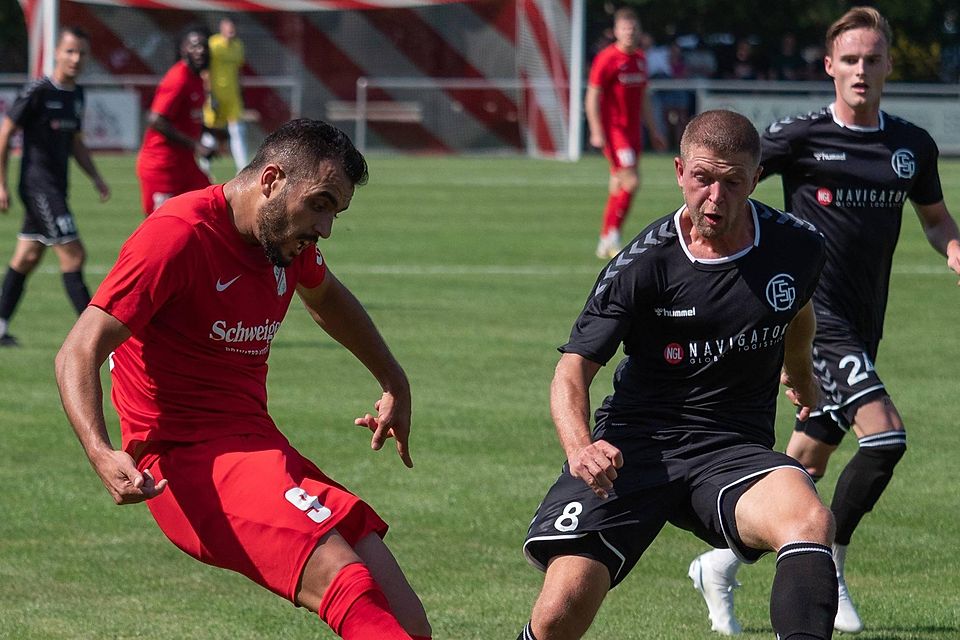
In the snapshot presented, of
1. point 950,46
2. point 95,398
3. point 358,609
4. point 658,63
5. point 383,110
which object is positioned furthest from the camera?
point 950,46

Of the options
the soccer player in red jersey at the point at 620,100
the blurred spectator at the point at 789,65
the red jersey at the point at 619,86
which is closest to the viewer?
the soccer player in red jersey at the point at 620,100

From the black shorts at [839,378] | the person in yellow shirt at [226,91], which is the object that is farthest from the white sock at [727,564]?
the person in yellow shirt at [226,91]

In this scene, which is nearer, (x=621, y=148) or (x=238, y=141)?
(x=621, y=148)

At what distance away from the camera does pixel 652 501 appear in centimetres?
516

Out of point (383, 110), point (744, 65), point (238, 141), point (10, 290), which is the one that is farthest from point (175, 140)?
point (744, 65)

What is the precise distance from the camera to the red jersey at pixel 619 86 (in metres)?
19.2

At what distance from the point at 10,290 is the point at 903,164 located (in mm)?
7710

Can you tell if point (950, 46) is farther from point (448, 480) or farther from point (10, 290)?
point (448, 480)

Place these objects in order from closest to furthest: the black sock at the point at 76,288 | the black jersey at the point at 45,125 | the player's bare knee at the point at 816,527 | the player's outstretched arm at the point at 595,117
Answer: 1. the player's bare knee at the point at 816,527
2. the black sock at the point at 76,288
3. the black jersey at the point at 45,125
4. the player's outstretched arm at the point at 595,117

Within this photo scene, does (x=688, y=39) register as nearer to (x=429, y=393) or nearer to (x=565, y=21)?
(x=565, y=21)

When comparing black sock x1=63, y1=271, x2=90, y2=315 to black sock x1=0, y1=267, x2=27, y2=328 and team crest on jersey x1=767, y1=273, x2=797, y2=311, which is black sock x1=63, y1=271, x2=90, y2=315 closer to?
black sock x1=0, y1=267, x2=27, y2=328

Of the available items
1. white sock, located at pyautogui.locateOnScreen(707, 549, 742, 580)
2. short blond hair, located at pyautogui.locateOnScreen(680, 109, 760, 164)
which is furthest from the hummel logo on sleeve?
white sock, located at pyautogui.locateOnScreen(707, 549, 742, 580)

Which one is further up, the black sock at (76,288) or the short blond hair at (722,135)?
the short blond hair at (722,135)

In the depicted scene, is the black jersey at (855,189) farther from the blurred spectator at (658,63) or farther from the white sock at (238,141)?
the blurred spectator at (658,63)
